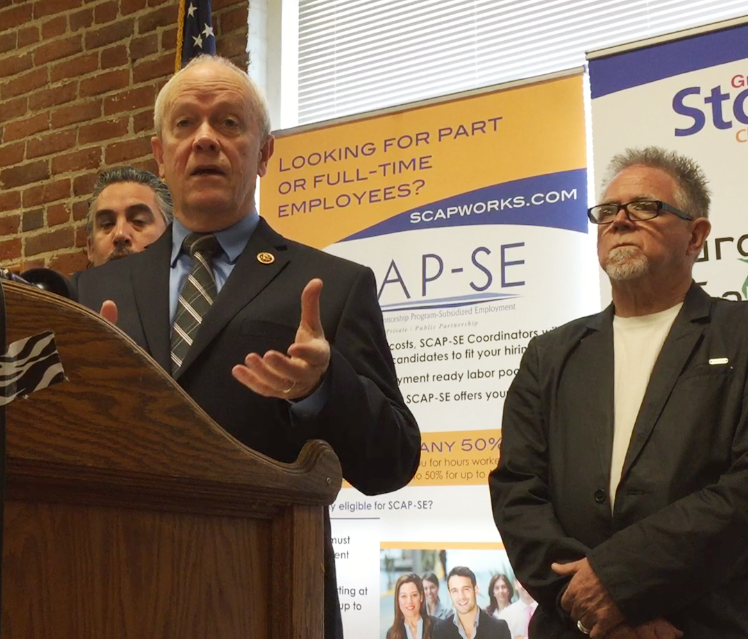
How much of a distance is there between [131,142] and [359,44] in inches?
40.8

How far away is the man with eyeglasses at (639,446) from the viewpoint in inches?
70.4

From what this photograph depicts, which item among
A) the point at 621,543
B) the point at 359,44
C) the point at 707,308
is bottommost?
the point at 621,543

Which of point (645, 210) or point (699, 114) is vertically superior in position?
point (699, 114)

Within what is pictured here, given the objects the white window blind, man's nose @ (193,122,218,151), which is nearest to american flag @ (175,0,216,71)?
the white window blind

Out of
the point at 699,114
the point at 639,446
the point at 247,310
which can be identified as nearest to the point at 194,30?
the point at 699,114

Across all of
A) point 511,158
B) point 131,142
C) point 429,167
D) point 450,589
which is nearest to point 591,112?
point 511,158

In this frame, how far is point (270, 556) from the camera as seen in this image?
86cm

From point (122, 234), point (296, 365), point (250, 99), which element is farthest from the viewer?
point (122, 234)

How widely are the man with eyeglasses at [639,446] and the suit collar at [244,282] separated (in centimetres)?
82

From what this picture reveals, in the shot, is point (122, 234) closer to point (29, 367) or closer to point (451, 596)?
point (451, 596)

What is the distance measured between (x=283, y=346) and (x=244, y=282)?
0.12 m

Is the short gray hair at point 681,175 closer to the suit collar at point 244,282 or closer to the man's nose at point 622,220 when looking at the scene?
the man's nose at point 622,220

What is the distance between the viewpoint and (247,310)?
136 centimetres

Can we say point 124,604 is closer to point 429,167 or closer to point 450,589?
point 450,589
